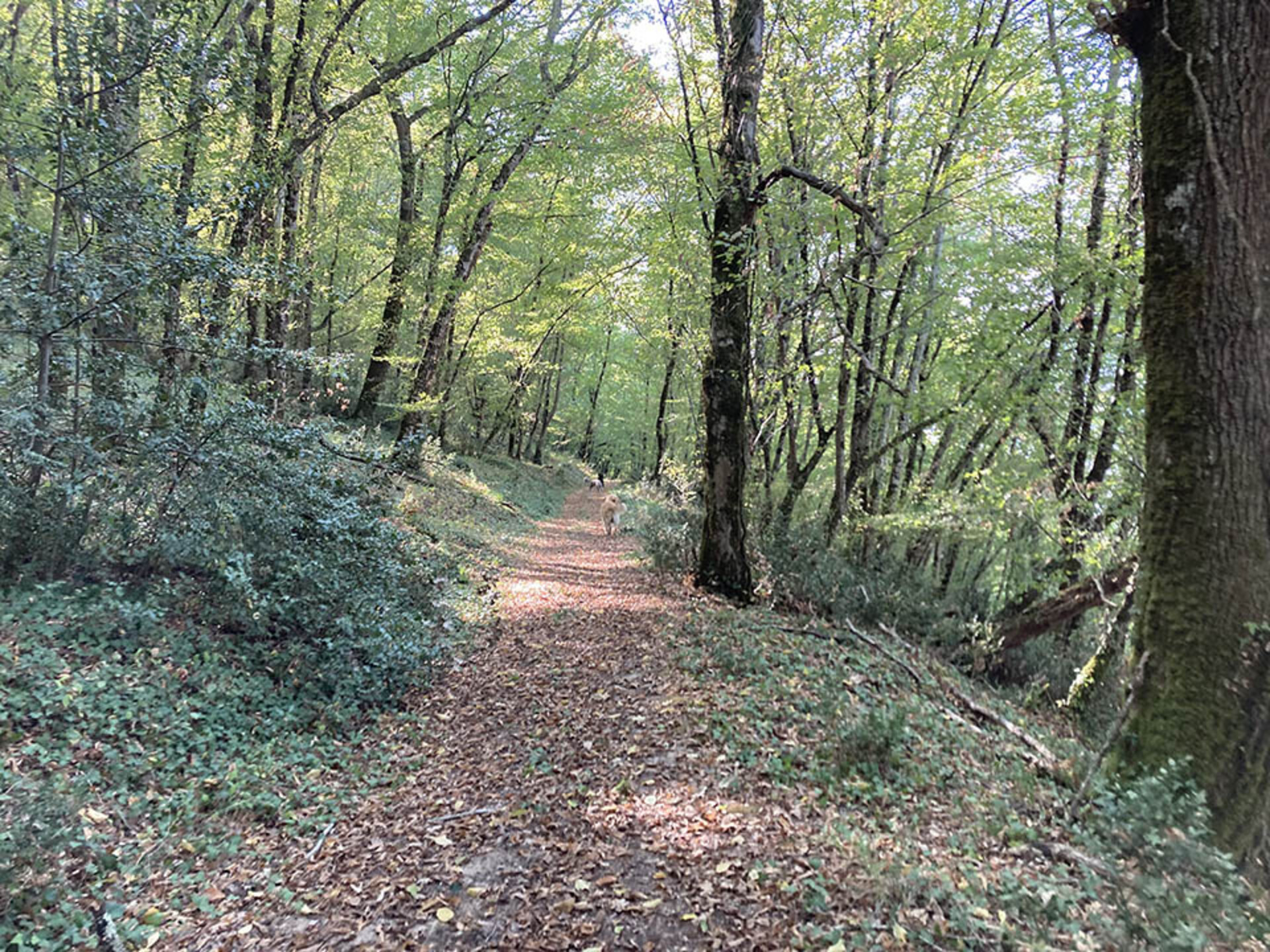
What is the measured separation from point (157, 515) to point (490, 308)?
14377 millimetres

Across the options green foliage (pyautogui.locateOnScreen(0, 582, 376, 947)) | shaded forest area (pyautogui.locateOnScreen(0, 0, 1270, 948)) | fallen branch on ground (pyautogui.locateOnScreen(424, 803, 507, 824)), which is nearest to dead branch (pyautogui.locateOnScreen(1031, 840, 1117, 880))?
shaded forest area (pyautogui.locateOnScreen(0, 0, 1270, 948))

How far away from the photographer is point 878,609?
969cm

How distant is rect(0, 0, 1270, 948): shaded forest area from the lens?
477cm

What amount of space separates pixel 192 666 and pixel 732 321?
6.99m

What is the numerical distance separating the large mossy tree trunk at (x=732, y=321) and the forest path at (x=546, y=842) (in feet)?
9.07

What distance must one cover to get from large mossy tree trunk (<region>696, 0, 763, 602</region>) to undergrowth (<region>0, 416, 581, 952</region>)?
3.66m

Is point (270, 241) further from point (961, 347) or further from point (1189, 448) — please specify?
point (1189, 448)

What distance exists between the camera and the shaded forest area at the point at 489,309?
15.6 ft

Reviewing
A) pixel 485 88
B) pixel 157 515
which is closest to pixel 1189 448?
pixel 157 515

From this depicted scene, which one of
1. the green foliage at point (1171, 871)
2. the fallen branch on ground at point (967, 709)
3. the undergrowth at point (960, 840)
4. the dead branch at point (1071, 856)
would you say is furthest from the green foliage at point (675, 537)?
the green foliage at point (1171, 871)

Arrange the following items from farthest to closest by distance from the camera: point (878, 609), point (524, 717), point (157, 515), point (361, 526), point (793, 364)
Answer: point (793, 364), point (878, 609), point (361, 526), point (524, 717), point (157, 515)

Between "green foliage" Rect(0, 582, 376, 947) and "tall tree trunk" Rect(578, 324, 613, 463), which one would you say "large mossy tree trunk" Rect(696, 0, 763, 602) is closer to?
"green foliage" Rect(0, 582, 376, 947)

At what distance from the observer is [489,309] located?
18.7m

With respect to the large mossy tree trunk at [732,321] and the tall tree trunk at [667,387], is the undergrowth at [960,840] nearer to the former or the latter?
the large mossy tree trunk at [732,321]
